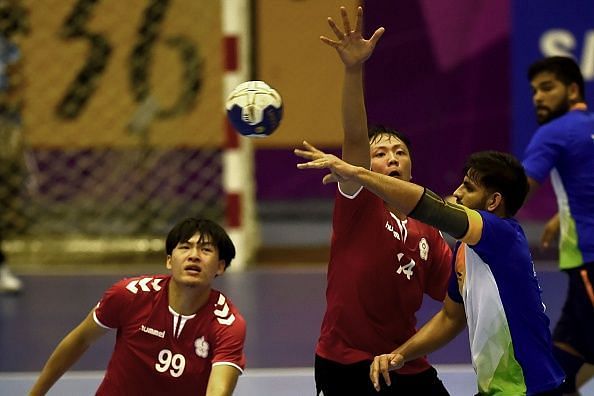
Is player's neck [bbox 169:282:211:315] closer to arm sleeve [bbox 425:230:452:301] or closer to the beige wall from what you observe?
arm sleeve [bbox 425:230:452:301]

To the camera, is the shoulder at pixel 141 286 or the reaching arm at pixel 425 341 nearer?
the reaching arm at pixel 425 341

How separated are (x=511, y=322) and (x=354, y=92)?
1.01 metres

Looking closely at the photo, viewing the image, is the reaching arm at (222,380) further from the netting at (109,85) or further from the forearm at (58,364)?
the netting at (109,85)

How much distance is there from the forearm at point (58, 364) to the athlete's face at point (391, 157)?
1334mm

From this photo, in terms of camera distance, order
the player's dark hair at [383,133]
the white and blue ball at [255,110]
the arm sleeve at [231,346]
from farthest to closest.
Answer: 1. the white and blue ball at [255,110]
2. the player's dark hair at [383,133]
3. the arm sleeve at [231,346]

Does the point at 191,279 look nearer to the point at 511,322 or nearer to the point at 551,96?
the point at 511,322

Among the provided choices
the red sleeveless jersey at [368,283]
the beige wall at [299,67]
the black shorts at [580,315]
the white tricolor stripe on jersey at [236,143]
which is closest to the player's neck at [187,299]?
the red sleeveless jersey at [368,283]

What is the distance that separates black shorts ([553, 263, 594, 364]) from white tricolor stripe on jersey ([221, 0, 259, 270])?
4.97m

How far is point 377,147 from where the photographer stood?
4.92 meters

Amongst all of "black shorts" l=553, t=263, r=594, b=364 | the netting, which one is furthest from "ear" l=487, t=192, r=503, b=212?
the netting

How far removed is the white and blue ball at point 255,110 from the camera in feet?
18.1

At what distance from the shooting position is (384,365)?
455 centimetres

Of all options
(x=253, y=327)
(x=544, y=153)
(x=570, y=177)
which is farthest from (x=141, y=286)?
(x=253, y=327)

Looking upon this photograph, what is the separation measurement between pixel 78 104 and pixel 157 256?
1.71m
